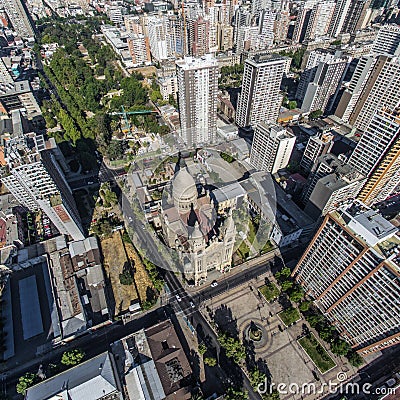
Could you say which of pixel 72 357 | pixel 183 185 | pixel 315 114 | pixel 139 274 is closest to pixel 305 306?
pixel 183 185

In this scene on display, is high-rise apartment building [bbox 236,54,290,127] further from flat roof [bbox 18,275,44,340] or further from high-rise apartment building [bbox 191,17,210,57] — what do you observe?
flat roof [bbox 18,275,44,340]

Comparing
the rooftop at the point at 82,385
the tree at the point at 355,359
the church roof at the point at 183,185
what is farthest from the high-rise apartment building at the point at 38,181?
the tree at the point at 355,359

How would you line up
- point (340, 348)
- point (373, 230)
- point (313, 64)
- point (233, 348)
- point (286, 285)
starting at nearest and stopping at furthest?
point (373, 230), point (233, 348), point (340, 348), point (286, 285), point (313, 64)

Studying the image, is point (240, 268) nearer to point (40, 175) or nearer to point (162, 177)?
point (162, 177)

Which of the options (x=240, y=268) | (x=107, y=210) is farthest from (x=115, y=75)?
(x=240, y=268)

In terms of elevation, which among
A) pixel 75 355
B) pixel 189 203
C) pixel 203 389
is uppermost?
pixel 189 203

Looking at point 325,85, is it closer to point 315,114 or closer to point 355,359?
point 315,114

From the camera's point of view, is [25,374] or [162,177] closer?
[25,374]
